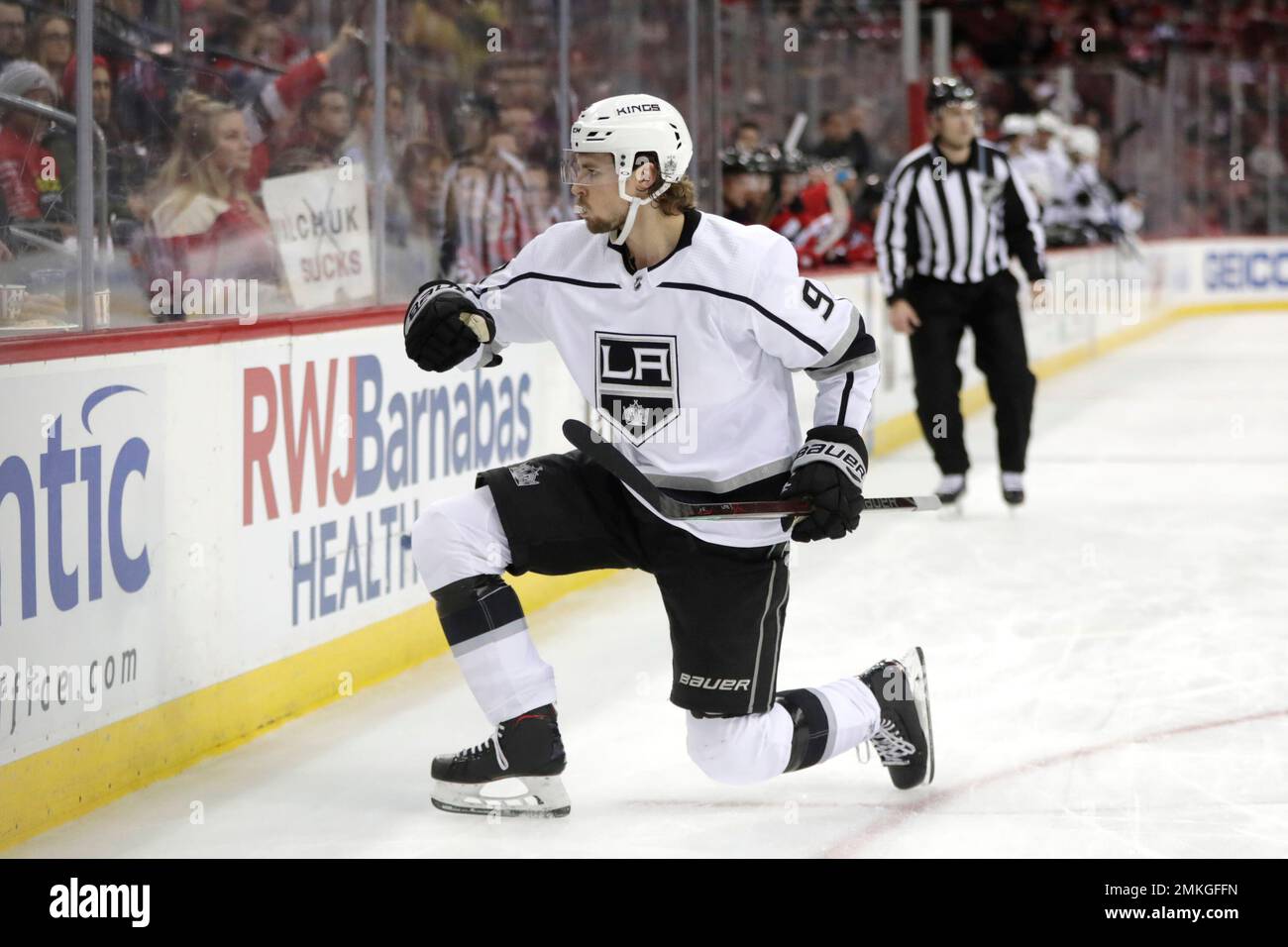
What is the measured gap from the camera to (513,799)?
3.17 m

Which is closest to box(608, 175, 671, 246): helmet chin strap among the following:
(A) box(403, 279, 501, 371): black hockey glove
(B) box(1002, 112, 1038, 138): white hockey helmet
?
(A) box(403, 279, 501, 371): black hockey glove

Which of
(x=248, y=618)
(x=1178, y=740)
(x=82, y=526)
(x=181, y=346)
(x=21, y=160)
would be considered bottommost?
(x=1178, y=740)

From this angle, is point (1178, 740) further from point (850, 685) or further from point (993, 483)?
point (993, 483)

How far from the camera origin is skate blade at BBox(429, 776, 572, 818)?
3.16 m

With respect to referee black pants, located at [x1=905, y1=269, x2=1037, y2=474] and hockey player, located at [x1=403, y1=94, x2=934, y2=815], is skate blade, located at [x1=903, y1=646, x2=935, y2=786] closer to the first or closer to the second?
hockey player, located at [x1=403, y1=94, x2=934, y2=815]

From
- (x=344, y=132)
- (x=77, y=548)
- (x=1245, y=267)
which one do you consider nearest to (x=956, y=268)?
(x=344, y=132)

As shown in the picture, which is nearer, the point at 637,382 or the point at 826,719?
the point at 637,382

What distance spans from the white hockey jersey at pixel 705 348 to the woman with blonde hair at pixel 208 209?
3.58ft

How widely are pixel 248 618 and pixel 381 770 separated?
0.50 metres

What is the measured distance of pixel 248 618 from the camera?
151 inches

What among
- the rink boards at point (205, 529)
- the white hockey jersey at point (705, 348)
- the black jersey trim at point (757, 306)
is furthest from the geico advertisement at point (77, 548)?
the black jersey trim at point (757, 306)

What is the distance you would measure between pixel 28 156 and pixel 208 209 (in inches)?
30.1

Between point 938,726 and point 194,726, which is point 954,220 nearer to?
point 938,726
